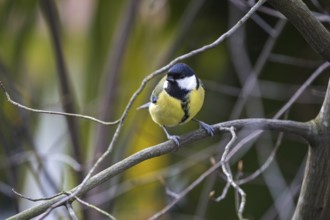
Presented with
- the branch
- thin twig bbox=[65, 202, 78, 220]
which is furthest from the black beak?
thin twig bbox=[65, 202, 78, 220]

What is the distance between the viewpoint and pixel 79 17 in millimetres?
3283

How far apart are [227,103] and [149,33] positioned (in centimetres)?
54

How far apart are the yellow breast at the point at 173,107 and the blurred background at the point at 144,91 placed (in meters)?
0.74

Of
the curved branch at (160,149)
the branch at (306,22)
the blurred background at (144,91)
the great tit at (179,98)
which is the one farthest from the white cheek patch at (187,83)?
the blurred background at (144,91)

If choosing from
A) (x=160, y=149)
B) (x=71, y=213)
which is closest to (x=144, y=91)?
(x=160, y=149)

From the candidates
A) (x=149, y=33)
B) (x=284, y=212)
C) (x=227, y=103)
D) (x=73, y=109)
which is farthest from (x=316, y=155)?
(x=149, y=33)

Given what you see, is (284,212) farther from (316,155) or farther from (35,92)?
(35,92)

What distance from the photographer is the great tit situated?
186cm

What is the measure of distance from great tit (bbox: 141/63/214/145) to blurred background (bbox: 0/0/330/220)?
0.75 metres

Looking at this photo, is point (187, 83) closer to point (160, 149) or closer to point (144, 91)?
point (160, 149)

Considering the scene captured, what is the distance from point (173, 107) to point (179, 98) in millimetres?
32

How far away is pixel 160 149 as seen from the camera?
1478 millimetres

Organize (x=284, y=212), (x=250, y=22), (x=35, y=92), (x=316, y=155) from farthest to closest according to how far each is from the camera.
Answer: (x=35, y=92) < (x=250, y=22) < (x=284, y=212) < (x=316, y=155)

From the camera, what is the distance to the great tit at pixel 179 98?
6.10 ft
